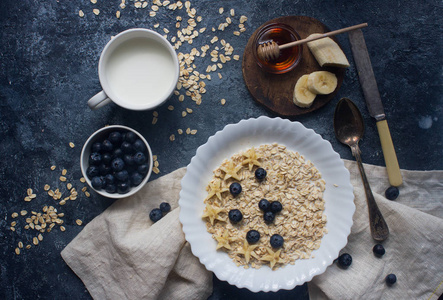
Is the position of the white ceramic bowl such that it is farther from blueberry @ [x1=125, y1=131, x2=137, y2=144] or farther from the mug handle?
the mug handle

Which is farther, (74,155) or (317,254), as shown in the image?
(74,155)

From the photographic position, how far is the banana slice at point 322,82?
55.6 inches

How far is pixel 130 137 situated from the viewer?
138 cm

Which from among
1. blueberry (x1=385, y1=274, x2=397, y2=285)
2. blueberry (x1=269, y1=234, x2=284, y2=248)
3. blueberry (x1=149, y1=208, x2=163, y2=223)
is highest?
blueberry (x1=149, y1=208, x2=163, y2=223)

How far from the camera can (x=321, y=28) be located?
1472mm

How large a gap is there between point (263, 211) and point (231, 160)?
9.4 inches

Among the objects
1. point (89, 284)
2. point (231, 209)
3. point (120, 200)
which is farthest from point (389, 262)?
point (89, 284)

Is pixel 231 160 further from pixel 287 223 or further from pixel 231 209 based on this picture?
pixel 287 223

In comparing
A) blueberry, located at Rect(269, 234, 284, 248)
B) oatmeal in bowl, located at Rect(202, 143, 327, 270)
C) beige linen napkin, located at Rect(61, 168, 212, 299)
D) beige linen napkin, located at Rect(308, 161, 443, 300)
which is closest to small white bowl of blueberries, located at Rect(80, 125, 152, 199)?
beige linen napkin, located at Rect(61, 168, 212, 299)

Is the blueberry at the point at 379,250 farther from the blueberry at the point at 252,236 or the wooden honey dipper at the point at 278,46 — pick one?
the wooden honey dipper at the point at 278,46

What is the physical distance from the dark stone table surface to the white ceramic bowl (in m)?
0.10

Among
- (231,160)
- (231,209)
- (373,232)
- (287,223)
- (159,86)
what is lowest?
(373,232)

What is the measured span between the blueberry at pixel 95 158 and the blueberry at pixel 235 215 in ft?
1.76

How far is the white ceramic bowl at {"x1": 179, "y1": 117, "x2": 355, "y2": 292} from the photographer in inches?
54.4
